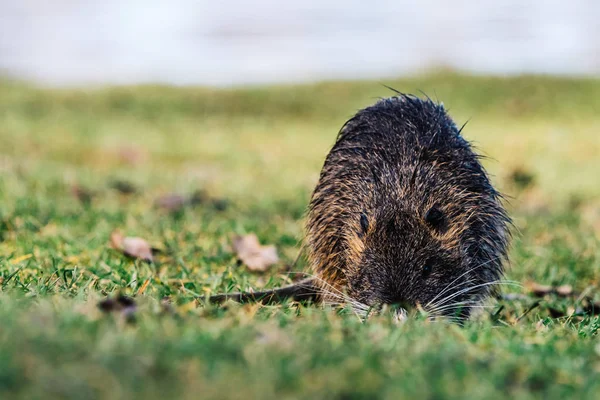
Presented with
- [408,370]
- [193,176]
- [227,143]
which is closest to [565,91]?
[227,143]

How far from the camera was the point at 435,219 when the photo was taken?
11.9 ft

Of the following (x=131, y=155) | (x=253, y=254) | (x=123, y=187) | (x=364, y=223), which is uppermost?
(x=364, y=223)

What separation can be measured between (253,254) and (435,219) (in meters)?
1.38

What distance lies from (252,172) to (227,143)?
324 cm

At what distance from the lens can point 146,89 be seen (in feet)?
63.0

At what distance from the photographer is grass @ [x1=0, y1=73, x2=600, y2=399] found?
186cm

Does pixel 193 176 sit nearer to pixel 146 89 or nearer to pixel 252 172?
pixel 252 172

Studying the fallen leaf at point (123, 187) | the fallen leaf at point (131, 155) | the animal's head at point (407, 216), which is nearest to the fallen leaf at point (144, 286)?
the animal's head at point (407, 216)

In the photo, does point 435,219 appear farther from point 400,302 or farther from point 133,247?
point 133,247

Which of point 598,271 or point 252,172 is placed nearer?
point 598,271

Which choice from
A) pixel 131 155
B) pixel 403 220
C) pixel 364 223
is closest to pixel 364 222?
pixel 364 223

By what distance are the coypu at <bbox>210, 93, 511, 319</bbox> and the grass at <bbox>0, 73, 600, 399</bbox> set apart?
25 cm

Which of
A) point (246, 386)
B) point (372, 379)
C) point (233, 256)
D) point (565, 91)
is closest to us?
point (246, 386)

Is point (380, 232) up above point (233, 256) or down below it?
above
